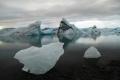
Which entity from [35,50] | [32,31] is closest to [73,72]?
[35,50]

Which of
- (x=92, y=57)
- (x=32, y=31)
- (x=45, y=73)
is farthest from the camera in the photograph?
(x=32, y=31)

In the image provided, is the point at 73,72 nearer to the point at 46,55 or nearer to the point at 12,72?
the point at 46,55

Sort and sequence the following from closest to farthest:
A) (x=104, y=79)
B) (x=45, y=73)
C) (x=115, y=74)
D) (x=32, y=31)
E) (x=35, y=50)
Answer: (x=104, y=79), (x=115, y=74), (x=45, y=73), (x=35, y=50), (x=32, y=31)

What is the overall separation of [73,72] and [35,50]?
2538 millimetres

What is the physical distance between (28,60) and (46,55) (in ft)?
3.30

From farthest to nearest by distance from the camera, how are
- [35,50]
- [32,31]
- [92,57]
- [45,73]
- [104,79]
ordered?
[32,31], [92,57], [35,50], [45,73], [104,79]

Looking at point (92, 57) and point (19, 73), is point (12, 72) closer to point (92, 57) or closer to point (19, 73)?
point (19, 73)

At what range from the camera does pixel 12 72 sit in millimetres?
9430

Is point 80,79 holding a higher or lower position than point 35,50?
lower

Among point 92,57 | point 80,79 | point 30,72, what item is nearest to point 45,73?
point 30,72

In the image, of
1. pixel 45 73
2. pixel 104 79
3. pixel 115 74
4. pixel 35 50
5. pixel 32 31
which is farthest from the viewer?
pixel 32 31

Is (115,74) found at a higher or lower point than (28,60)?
lower

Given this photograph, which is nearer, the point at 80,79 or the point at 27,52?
the point at 80,79

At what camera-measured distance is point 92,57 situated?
1284 cm
